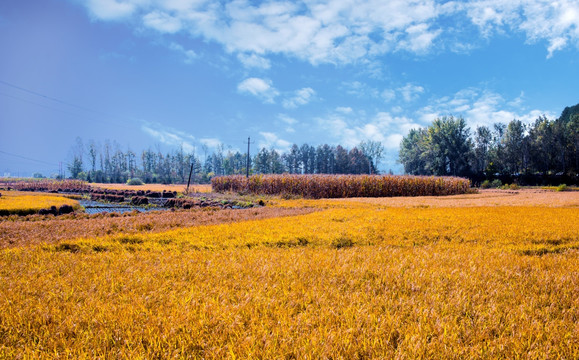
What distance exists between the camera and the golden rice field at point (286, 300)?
272 centimetres

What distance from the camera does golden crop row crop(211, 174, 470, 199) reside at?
28453 mm

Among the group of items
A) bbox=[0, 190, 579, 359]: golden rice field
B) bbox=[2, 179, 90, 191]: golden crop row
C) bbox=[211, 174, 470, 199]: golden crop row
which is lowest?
bbox=[0, 190, 579, 359]: golden rice field

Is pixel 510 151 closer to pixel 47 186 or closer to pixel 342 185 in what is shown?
pixel 342 185

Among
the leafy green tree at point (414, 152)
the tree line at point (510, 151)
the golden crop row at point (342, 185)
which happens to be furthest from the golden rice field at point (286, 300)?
the leafy green tree at point (414, 152)

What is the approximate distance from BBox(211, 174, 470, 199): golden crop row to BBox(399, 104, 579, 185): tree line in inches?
1164

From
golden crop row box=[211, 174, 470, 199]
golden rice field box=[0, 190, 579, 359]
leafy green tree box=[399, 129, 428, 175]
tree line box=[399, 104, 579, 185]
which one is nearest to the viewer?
golden rice field box=[0, 190, 579, 359]

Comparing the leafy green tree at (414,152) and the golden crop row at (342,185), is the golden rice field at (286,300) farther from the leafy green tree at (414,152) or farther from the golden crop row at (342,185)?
the leafy green tree at (414,152)

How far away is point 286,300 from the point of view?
3.61 metres

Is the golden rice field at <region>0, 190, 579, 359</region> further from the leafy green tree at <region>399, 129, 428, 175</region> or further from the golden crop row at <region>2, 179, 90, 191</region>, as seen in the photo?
the leafy green tree at <region>399, 129, 428, 175</region>

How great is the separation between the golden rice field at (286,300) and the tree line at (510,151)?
57984 mm

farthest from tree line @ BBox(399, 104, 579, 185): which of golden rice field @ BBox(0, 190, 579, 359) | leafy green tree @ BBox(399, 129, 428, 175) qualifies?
golden rice field @ BBox(0, 190, 579, 359)

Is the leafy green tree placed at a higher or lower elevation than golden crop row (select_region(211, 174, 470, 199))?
higher

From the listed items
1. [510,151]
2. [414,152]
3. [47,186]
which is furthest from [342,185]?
[414,152]

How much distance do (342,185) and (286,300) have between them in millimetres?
25577
